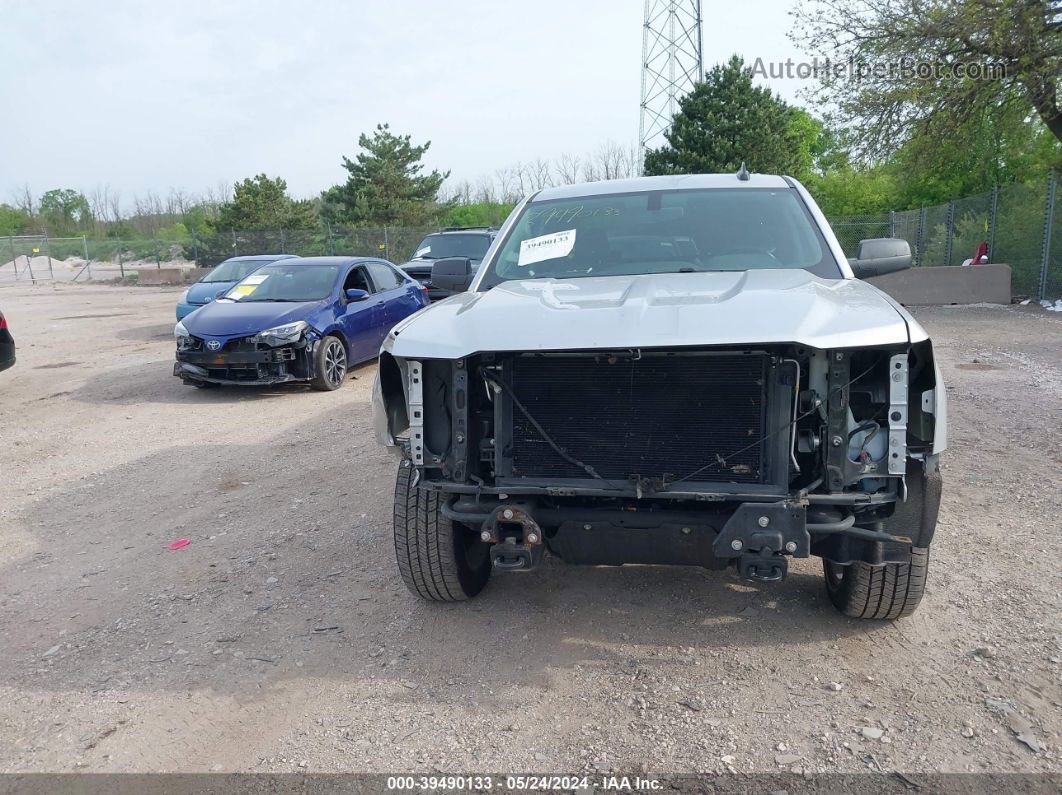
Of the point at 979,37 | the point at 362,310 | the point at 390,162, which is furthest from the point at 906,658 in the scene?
the point at 390,162

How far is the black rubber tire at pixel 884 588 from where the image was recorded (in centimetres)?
329

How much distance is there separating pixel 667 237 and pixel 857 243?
18548 mm

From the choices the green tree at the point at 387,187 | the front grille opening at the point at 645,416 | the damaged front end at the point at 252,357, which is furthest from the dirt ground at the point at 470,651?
the green tree at the point at 387,187

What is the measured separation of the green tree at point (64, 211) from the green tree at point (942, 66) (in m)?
59.3

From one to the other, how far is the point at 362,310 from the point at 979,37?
12.9 metres

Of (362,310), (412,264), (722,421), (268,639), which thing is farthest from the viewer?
(412,264)

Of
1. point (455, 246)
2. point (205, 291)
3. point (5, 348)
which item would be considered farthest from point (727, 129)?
point (5, 348)

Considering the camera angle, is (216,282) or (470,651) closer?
(470,651)

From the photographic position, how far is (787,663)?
10.8 ft

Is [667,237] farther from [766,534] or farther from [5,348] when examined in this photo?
[5,348]

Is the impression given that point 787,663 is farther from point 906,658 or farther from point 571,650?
point 571,650

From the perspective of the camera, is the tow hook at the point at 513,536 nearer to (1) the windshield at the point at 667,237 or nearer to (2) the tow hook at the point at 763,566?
(2) the tow hook at the point at 763,566

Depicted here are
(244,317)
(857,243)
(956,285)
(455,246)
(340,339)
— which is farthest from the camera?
(857,243)

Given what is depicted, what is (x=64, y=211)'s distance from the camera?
235ft
